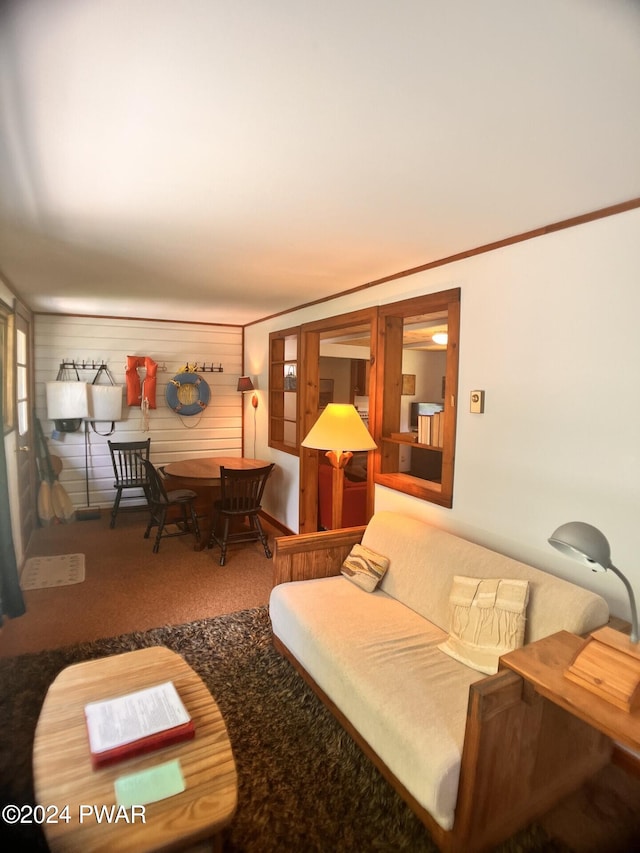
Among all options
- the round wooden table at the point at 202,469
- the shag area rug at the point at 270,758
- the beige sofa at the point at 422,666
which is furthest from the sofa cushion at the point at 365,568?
the round wooden table at the point at 202,469

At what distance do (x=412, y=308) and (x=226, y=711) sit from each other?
98.6 inches

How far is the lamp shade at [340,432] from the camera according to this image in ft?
10.1

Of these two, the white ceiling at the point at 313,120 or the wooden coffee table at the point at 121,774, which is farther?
the wooden coffee table at the point at 121,774

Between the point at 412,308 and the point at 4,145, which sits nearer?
the point at 4,145

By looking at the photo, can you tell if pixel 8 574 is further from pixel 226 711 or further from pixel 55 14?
pixel 55 14

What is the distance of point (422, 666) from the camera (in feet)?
6.40

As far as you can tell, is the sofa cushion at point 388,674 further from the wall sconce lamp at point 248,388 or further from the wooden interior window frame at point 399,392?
the wall sconce lamp at point 248,388

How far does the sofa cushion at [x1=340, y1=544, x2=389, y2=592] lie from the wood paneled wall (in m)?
3.68

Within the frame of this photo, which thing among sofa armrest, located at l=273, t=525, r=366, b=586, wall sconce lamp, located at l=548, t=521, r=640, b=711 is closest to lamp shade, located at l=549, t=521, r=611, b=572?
wall sconce lamp, located at l=548, t=521, r=640, b=711

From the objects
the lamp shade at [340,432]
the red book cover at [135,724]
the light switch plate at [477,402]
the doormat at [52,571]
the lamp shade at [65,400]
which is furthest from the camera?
the lamp shade at [65,400]

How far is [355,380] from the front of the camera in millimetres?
7648

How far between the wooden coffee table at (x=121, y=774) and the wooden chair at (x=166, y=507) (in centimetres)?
257

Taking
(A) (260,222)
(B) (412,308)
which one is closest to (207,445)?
(B) (412,308)

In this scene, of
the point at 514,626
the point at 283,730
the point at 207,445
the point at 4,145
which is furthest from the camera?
the point at 207,445
